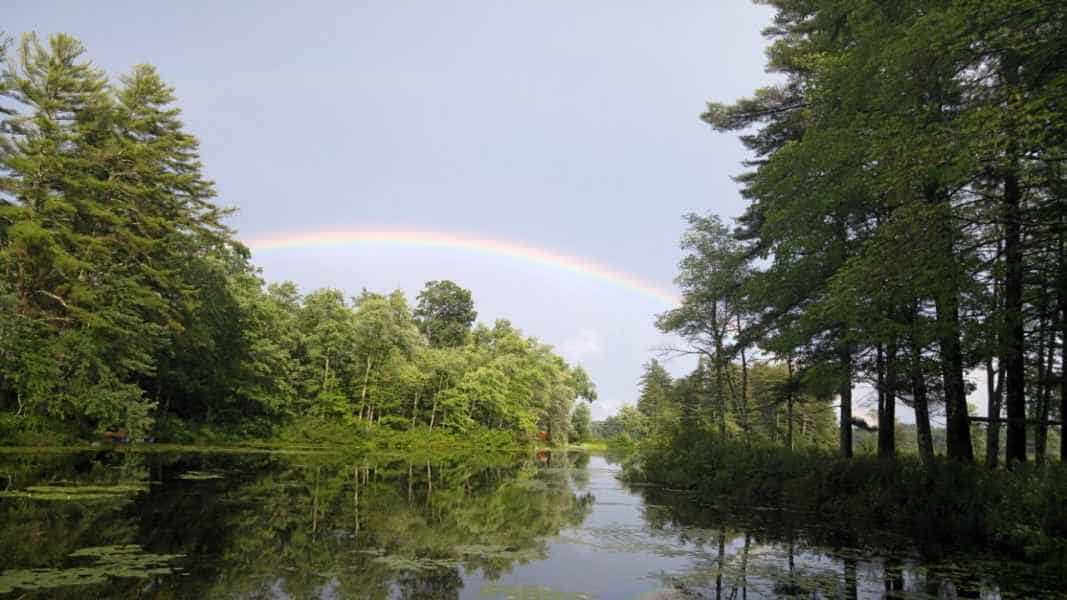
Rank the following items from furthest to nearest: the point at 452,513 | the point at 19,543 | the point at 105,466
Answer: the point at 105,466, the point at 452,513, the point at 19,543

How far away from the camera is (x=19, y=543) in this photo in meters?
7.98

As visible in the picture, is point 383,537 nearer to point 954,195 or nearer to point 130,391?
point 954,195

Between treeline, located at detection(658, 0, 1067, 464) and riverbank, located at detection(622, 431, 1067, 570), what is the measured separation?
1361 millimetres

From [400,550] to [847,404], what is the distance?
1722 centimetres

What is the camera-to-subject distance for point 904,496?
1395 cm

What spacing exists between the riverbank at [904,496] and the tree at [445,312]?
5530 centimetres

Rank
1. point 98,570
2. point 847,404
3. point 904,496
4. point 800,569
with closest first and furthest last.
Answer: point 98,570 < point 800,569 < point 904,496 < point 847,404

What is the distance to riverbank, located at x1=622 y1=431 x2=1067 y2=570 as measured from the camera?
990 centimetres

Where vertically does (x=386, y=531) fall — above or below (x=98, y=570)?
below

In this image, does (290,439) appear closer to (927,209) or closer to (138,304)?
(138,304)

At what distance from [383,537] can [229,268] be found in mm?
40564

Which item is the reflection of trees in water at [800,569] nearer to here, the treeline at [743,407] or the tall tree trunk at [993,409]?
the tall tree trunk at [993,409]

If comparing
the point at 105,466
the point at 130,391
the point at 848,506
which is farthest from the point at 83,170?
the point at 848,506

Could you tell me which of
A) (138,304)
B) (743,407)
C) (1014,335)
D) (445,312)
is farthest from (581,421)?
(1014,335)
